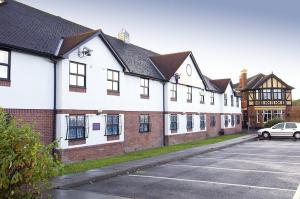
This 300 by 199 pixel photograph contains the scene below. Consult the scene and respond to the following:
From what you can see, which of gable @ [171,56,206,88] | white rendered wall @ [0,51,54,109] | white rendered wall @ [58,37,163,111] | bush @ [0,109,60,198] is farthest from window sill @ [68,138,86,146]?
gable @ [171,56,206,88]

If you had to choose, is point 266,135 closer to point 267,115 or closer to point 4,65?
point 267,115

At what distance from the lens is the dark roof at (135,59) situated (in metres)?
23.2

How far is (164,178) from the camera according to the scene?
12.5 metres

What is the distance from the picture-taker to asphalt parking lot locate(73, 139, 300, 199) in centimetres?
999

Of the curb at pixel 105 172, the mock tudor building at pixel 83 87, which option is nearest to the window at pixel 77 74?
the mock tudor building at pixel 83 87

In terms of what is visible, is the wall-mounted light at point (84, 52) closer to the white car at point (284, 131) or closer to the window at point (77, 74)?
the window at point (77, 74)

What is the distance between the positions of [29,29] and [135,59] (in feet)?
33.3

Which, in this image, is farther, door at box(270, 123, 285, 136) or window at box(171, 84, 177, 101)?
door at box(270, 123, 285, 136)

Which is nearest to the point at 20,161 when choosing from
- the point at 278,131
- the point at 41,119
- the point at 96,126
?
the point at 41,119

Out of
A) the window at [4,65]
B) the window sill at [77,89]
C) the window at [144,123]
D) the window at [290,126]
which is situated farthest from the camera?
the window at [290,126]

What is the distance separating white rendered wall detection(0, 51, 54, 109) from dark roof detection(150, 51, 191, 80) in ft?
41.3

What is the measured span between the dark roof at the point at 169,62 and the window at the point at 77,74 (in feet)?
33.6

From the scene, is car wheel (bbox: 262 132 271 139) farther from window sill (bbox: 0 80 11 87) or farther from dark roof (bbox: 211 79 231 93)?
window sill (bbox: 0 80 11 87)

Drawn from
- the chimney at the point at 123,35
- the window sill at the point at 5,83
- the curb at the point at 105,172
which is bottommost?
the curb at the point at 105,172
